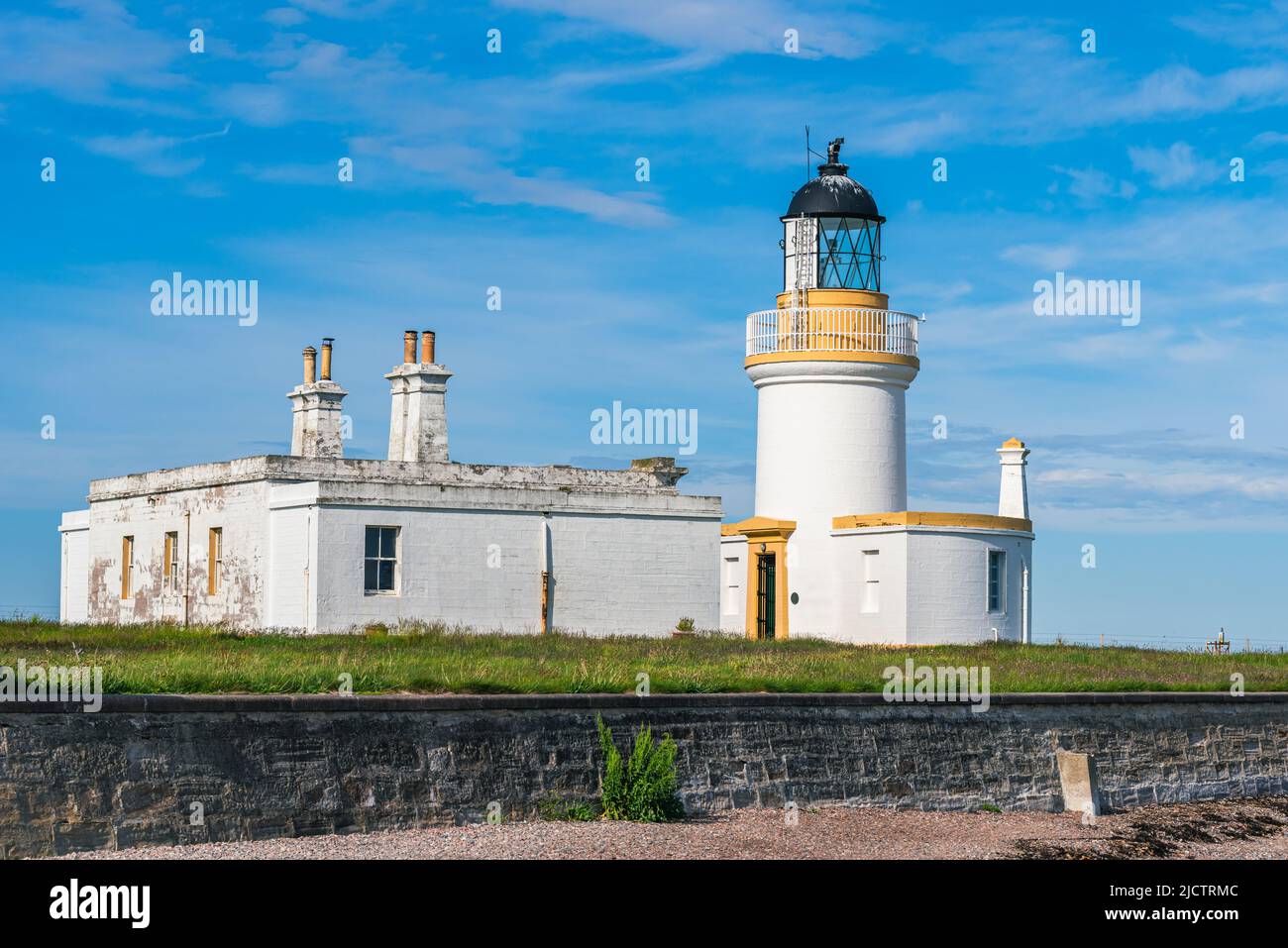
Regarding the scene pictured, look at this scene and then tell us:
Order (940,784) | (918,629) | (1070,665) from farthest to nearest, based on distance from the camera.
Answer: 1. (918,629)
2. (1070,665)
3. (940,784)

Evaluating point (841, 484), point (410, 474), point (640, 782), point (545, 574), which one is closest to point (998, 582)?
point (841, 484)

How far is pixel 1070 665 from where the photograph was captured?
1121 inches

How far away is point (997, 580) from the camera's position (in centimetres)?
3344

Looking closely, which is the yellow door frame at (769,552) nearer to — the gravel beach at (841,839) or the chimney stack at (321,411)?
the chimney stack at (321,411)

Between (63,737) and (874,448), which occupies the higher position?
(874,448)

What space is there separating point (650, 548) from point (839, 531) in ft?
12.8

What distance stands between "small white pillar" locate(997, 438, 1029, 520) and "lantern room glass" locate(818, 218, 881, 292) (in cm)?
530

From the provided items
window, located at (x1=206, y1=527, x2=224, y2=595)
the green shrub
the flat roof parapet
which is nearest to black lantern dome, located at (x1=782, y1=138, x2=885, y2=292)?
the flat roof parapet

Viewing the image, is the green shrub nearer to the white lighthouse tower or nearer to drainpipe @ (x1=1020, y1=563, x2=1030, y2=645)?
the white lighthouse tower

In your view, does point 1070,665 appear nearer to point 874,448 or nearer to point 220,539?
point 874,448

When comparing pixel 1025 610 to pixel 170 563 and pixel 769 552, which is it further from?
pixel 170 563

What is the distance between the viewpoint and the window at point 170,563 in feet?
110

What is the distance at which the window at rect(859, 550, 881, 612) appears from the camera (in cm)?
3278
